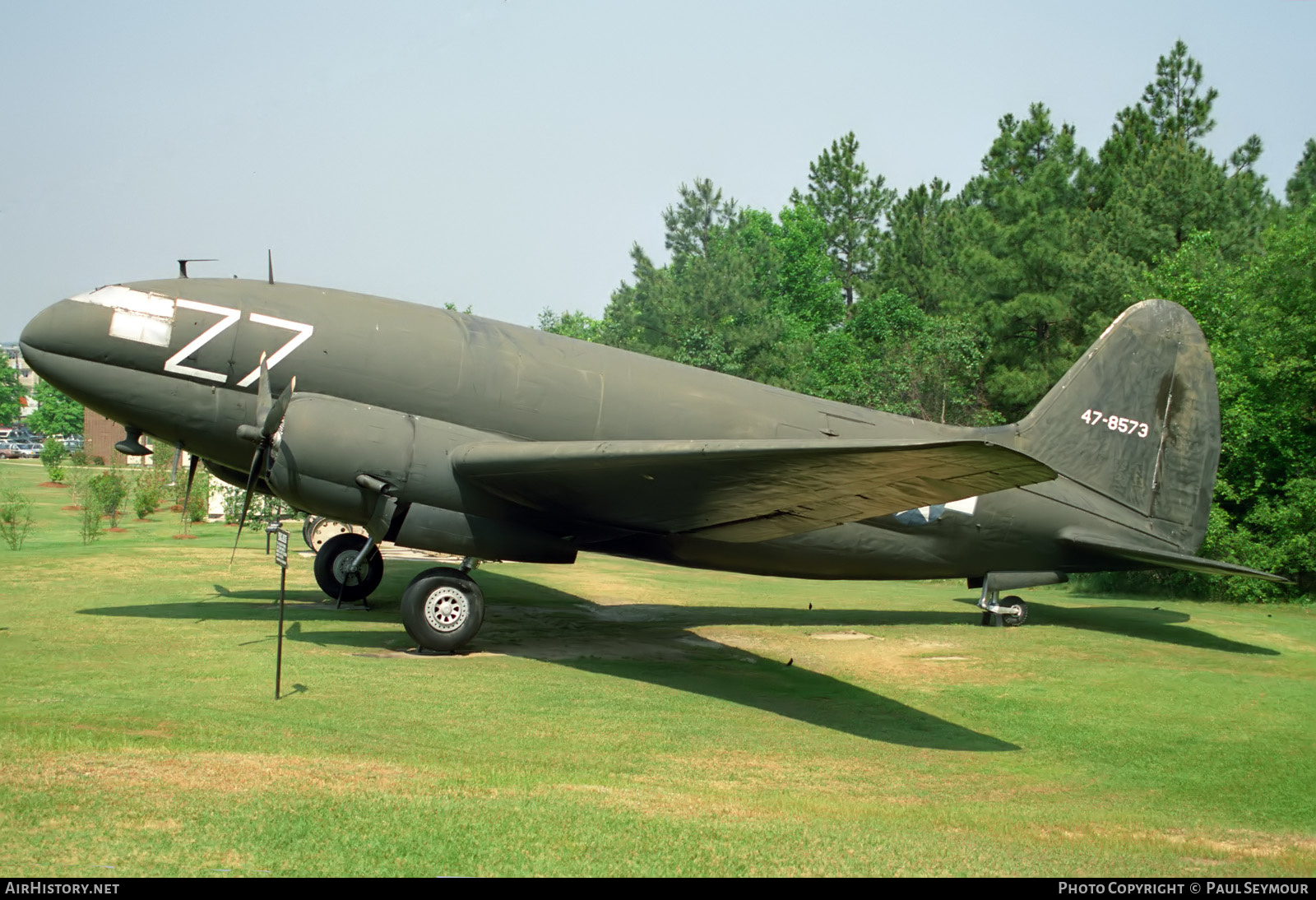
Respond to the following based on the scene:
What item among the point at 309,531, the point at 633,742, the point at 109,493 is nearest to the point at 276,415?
the point at 633,742

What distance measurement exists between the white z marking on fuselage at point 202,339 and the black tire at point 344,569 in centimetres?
414

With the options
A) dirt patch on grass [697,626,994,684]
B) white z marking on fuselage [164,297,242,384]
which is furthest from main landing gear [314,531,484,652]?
dirt patch on grass [697,626,994,684]

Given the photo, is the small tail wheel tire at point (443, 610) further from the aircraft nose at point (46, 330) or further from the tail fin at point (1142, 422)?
the tail fin at point (1142, 422)

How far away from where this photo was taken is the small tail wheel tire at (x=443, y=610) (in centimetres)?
1181

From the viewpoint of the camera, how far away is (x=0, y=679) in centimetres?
915

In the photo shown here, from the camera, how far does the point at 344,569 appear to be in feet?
50.9

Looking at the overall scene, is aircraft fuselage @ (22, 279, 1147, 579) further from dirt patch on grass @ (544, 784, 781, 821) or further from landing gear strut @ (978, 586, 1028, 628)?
dirt patch on grass @ (544, 784, 781, 821)

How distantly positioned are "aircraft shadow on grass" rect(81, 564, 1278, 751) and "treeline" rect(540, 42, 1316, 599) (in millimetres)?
6853

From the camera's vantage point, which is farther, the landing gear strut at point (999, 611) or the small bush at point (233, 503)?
the small bush at point (233, 503)

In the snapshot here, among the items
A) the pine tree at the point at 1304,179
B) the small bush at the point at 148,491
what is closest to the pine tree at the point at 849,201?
the pine tree at the point at 1304,179

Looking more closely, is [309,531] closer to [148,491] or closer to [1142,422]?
[148,491]

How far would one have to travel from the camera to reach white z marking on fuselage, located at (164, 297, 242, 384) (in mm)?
12484
